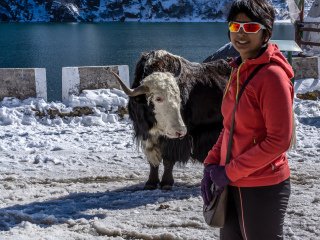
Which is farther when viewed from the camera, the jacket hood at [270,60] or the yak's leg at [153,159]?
the yak's leg at [153,159]

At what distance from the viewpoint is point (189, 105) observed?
5.33 metres

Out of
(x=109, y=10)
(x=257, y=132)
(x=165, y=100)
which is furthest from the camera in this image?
(x=109, y=10)

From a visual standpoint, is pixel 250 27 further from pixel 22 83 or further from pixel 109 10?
pixel 109 10

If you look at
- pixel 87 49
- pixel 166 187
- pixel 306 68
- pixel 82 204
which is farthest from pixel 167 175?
pixel 87 49

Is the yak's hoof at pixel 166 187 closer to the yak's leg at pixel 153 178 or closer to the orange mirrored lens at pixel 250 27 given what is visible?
the yak's leg at pixel 153 178

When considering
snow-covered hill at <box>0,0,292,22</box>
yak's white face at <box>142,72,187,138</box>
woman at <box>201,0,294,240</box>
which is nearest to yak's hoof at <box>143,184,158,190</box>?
yak's white face at <box>142,72,187,138</box>

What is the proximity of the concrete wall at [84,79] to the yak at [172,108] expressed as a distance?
3510mm

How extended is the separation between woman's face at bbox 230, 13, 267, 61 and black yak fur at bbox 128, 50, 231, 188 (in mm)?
2503

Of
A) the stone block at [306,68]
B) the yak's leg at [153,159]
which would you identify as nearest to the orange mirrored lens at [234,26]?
the yak's leg at [153,159]

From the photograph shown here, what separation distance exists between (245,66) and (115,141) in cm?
464

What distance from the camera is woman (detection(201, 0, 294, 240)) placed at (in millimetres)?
2236

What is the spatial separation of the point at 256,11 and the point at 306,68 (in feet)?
27.1

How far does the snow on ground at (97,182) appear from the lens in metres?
4.02

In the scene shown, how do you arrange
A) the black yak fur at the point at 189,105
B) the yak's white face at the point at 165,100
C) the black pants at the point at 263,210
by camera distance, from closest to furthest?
the black pants at the point at 263,210 < the yak's white face at the point at 165,100 < the black yak fur at the point at 189,105
